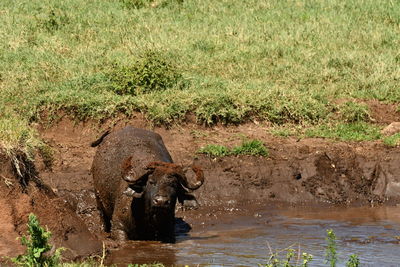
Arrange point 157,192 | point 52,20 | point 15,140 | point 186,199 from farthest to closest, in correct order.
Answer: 1. point 52,20
2. point 186,199
3. point 157,192
4. point 15,140

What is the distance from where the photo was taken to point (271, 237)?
10648 mm

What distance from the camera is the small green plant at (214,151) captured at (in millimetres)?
12688

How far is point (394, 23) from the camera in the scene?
18.0 meters

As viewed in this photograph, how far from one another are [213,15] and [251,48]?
2.51 meters

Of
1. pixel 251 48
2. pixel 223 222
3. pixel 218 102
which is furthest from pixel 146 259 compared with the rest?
pixel 251 48

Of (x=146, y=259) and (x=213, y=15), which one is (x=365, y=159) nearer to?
(x=146, y=259)

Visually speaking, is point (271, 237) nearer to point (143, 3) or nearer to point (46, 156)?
point (46, 156)

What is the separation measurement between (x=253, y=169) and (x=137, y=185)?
123 inches

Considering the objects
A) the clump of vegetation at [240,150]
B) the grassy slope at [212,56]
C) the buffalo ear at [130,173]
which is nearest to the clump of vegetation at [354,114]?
the grassy slope at [212,56]

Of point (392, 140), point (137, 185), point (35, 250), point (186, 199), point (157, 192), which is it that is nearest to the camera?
point (35, 250)

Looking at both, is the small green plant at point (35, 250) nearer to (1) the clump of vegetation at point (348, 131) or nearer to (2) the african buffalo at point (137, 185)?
(2) the african buffalo at point (137, 185)

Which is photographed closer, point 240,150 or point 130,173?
point 130,173

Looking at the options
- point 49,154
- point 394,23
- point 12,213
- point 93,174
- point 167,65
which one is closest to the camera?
point 12,213

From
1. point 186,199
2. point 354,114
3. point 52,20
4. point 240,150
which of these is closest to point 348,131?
point 354,114
